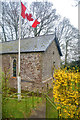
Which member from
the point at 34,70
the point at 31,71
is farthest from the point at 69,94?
the point at 31,71

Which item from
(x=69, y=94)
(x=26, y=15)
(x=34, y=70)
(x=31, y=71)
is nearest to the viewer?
(x=69, y=94)

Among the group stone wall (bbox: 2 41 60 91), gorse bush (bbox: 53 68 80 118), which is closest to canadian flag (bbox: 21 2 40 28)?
stone wall (bbox: 2 41 60 91)

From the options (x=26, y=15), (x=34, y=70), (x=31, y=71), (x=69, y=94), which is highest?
(x=26, y=15)

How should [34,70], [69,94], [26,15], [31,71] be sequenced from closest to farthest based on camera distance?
[69,94], [26,15], [34,70], [31,71]

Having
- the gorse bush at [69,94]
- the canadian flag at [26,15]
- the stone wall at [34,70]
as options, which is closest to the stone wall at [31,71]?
the stone wall at [34,70]

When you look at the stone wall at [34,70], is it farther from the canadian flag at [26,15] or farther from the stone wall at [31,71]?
the canadian flag at [26,15]

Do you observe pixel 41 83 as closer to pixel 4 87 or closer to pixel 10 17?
pixel 4 87

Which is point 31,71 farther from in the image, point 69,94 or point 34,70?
point 69,94

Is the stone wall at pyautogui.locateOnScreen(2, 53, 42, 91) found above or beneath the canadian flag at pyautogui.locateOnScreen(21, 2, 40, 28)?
beneath

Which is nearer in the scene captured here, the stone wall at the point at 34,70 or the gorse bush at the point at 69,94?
the gorse bush at the point at 69,94

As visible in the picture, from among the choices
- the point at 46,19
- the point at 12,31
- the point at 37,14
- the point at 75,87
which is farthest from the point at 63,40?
the point at 75,87

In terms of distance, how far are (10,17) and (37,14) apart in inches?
228

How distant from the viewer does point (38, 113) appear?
2945 mm

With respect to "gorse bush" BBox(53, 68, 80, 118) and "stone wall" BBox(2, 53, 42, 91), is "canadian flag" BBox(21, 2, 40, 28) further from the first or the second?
"gorse bush" BBox(53, 68, 80, 118)
